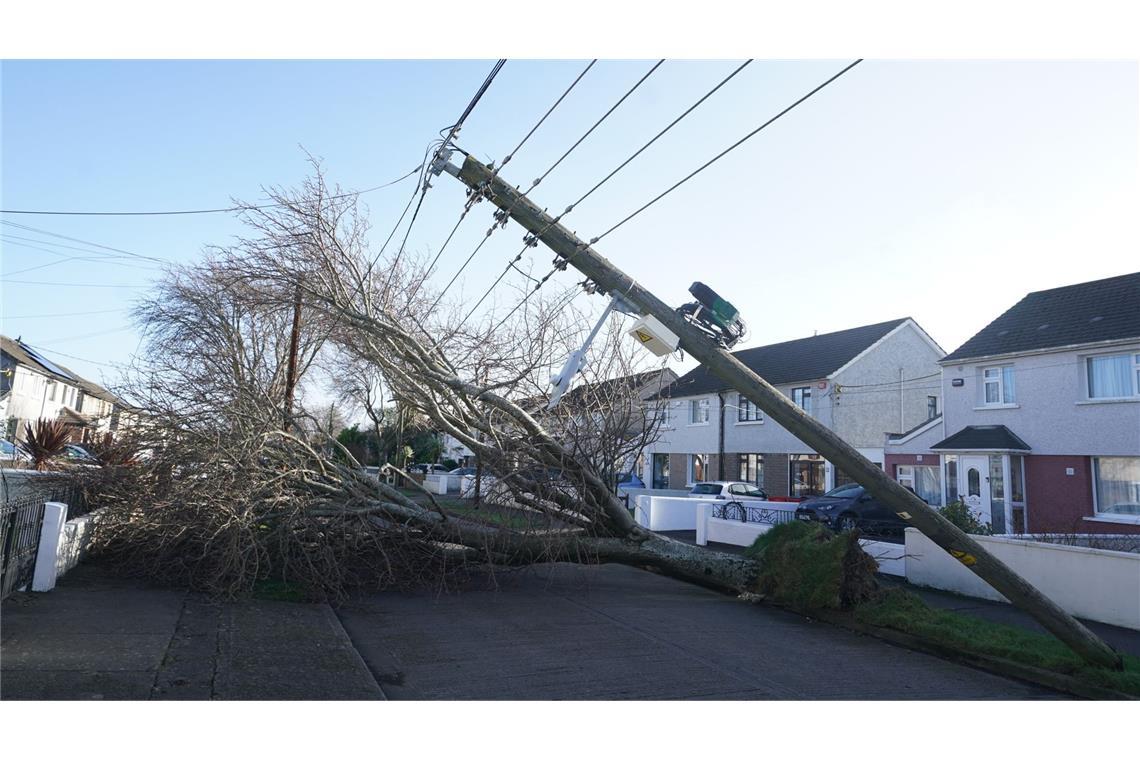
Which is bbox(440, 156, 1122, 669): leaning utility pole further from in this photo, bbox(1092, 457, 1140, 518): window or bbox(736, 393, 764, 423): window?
bbox(736, 393, 764, 423): window

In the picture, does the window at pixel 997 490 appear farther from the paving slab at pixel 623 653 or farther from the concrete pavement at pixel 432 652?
the concrete pavement at pixel 432 652

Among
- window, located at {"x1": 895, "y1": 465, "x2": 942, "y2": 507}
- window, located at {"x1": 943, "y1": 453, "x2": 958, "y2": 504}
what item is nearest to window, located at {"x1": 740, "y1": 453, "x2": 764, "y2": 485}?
window, located at {"x1": 895, "y1": 465, "x2": 942, "y2": 507}

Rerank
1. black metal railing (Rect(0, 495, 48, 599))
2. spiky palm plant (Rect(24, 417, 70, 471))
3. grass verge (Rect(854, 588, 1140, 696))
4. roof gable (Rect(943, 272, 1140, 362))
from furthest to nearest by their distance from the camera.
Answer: roof gable (Rect(943, 272, 1140, 362))
spiky palm plant (Rect(24, 417, 70, 471))
black metal railing (Rect(0, 495, 48, 599))
grass verge (Rect(854, 588, 1140, 696))

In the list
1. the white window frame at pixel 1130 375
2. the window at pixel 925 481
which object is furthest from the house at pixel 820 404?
the white window frame at pixel 1130 375

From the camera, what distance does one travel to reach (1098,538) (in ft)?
39.5

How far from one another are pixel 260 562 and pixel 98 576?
2.36m

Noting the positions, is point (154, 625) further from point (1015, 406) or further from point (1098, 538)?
point (1015, 406)

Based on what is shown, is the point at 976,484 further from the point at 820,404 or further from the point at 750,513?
the point at 820,404

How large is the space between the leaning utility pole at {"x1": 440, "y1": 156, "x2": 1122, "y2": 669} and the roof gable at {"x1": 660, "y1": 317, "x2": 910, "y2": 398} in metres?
17.1

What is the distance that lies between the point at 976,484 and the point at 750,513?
6.59 metres

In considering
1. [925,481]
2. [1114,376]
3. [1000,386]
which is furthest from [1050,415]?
[925,481]

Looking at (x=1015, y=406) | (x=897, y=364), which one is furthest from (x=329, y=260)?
(x=897, y=364)

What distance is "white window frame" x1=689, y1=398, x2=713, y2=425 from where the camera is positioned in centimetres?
3393

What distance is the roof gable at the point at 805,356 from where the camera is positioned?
29594 millimetres
